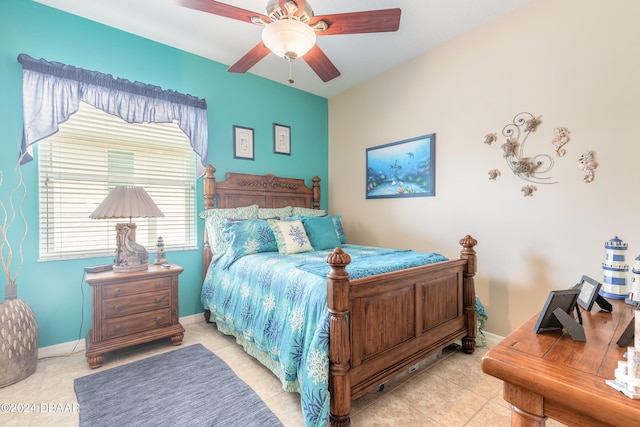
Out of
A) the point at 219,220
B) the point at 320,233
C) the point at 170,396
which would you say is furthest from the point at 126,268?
the point at 320,233

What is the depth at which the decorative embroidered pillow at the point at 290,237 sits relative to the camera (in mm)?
2748

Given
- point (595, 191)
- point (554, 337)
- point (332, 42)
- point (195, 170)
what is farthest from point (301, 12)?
point (595, 191)

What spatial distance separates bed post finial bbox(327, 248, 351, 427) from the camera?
152cm

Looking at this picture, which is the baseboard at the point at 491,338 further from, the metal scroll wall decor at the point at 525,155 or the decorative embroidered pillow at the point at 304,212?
the decorative embroidered pillow at the point at 304,212

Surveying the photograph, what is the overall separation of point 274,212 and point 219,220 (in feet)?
2.17

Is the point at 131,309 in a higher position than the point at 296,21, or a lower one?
lower

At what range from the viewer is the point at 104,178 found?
266 centimetres

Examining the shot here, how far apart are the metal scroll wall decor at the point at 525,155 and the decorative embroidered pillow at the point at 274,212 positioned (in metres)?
2.18

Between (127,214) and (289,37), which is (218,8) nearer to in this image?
(289,37)

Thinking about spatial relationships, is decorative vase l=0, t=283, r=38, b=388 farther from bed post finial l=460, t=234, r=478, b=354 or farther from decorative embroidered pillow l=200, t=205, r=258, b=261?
bed post finial l=460, t=234, r=478, b=354

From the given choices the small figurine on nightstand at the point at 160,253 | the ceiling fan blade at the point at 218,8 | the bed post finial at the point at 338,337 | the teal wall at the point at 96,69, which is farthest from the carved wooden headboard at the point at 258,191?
the bed post finial at the point at 338,337

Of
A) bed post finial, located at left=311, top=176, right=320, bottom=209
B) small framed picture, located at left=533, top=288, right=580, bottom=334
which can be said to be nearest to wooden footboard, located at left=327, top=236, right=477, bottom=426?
small framed picture, located at left=533, top=288, right=580, bottom=334

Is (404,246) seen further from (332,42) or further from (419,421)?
(332,42)

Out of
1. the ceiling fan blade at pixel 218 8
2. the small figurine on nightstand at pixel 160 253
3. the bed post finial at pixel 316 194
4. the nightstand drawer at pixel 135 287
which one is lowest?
the nightstand drawer at pixel 135 287
